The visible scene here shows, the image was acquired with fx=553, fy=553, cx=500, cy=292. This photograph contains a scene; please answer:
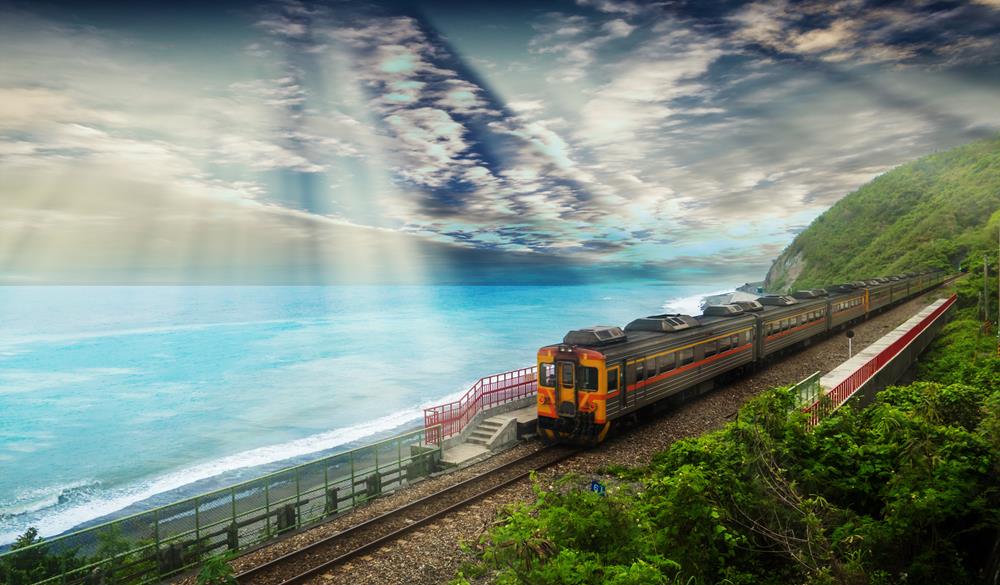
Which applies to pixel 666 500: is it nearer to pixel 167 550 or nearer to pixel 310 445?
pixel 167 550

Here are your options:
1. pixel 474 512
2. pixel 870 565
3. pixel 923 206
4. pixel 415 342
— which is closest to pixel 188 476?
pixel 474 512

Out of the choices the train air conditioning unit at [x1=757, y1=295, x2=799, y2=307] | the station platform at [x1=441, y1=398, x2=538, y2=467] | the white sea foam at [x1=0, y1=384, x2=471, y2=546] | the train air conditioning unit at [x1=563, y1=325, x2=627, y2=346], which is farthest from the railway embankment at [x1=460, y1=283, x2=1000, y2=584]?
the white sea foam at [x1=0, y1=384, x2=471, y2=546]

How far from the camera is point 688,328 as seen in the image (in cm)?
2039

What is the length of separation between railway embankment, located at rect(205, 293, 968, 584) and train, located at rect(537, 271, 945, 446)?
73cm

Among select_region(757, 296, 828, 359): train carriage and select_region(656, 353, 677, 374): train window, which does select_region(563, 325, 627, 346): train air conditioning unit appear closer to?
select_region(656, 353, 677, 374): train window

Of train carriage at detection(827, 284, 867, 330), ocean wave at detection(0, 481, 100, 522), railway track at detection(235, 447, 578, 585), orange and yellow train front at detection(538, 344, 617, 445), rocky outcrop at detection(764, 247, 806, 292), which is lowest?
ocean wave at detection(0, 481, 100, 522)

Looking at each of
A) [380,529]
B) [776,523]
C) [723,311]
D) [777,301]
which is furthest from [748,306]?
[776,523]

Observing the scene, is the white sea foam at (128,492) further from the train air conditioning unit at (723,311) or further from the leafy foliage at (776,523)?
the leafy foliage at (776,523)

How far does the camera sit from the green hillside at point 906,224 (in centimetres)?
7969

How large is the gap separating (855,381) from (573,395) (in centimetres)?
779

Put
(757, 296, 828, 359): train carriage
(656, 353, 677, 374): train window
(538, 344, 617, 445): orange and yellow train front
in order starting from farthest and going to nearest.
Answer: (757, 296, 828, 359): train carriage → (656, 353, 677, 374): train window → (538, 344, 617, 445): orange and yellow train front

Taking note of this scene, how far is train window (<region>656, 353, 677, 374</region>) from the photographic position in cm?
1838

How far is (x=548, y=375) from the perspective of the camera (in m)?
17.3

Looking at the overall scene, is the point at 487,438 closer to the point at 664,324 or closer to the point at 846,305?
the point at 664,324
